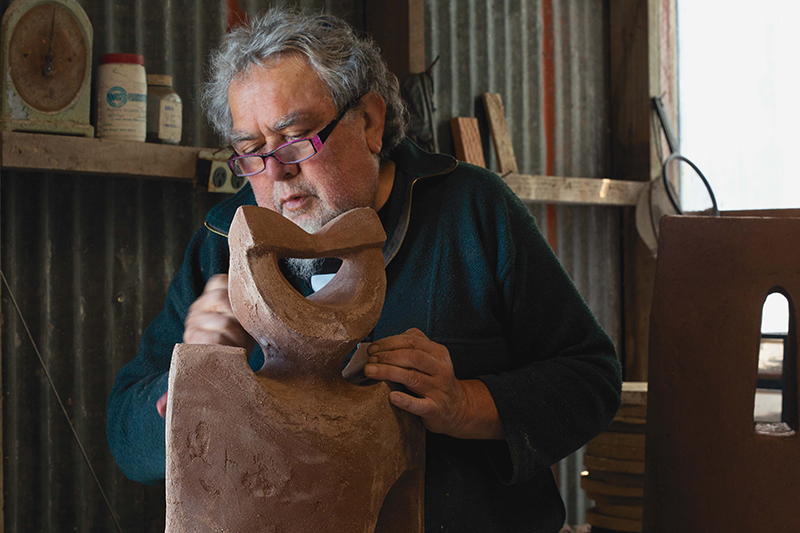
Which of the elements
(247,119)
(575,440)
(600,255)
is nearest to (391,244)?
(247,119)

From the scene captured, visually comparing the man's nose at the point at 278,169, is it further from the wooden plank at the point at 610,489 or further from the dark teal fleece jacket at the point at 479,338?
the wooden plank at the point at 610,489

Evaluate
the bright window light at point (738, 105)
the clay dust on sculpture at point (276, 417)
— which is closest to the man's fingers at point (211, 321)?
the clay dust on sculpture at point (276, 417)

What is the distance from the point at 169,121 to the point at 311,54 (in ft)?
3.13

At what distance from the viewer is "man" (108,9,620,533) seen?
1.33 m

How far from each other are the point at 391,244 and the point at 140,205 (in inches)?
43.5

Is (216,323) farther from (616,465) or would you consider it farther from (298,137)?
(616,465)

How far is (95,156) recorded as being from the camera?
77.0 inches

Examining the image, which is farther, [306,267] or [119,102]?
[119,102]

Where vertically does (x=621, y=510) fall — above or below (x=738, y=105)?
below

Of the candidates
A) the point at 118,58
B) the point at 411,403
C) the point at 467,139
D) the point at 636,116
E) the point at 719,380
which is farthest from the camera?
the point at 636,116

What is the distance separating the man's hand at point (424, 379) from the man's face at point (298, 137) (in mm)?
384

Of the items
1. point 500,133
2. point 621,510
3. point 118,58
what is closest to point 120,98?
point 118,58

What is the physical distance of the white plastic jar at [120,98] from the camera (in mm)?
2006

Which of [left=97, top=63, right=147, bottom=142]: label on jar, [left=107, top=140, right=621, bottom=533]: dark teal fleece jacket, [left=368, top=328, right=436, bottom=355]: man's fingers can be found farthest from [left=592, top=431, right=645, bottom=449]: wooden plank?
[left=97, top=63, right=147, bottom=142]: label on jar
